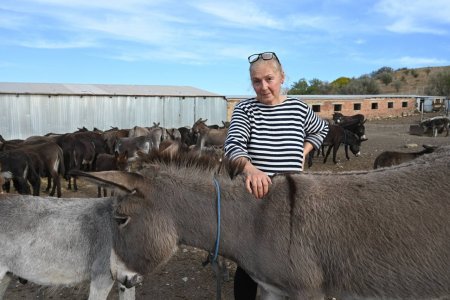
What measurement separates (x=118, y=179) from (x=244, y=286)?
158 cm

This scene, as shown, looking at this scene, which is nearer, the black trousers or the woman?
the woman

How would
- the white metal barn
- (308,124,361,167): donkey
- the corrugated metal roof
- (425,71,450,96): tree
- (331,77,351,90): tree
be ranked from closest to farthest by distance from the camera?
(308,124,361,167): donkey → the white metal barn → the corrugated metal roof → (425,71,450,96): tree → (331,77,351,90): tree

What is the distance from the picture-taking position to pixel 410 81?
69625 millimetres

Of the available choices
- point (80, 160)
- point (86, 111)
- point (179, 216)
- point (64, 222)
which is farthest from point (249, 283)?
point (86, 111)

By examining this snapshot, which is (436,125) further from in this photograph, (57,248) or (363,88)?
(363,88)

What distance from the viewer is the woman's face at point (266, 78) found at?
2.85 m

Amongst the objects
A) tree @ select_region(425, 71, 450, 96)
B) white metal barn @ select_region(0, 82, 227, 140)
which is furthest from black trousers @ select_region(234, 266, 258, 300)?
tree @ select_region(425, 71, 450, 96)

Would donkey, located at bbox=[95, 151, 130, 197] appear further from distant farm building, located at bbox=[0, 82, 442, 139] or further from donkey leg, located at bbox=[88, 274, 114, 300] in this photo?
distant farm building, located at bbox=[0, 82, 442, 139]

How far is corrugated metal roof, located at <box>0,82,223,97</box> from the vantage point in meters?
24.6

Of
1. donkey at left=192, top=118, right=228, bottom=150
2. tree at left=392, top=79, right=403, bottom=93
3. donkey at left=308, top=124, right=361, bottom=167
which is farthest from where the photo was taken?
tree at left=392, top=79, right=403, bottom=93

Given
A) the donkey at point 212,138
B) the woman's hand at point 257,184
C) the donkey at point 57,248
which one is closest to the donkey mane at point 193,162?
the woman's hand at point 257,184

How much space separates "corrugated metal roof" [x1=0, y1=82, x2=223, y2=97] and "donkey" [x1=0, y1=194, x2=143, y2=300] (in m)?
21.9

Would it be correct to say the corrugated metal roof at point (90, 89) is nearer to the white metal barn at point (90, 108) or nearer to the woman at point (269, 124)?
the white metal barn at point (90, 108)

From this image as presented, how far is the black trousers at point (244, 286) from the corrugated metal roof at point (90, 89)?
23323 mm
